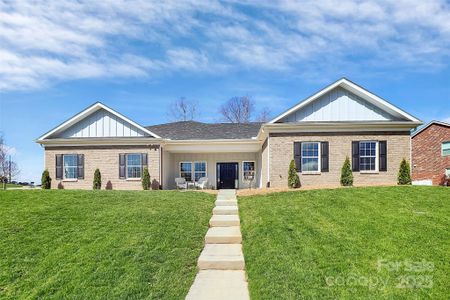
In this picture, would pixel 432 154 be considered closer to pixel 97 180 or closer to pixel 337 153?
pixel 337 153

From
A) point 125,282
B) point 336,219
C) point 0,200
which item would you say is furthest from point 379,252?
point 0,200

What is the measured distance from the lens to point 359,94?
18.2 metres

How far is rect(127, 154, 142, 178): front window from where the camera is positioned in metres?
20.3

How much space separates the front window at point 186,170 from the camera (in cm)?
2294

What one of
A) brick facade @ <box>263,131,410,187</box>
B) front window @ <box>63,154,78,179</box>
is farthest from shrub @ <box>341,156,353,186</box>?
front window @ <box>63,154,78,179</box>

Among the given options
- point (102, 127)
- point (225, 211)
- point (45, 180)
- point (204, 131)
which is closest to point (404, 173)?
point (225, 211)

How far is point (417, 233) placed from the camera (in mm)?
7570

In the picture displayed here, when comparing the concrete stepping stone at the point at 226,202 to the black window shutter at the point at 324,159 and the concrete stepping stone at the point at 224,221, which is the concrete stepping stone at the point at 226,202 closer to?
the concrete stepping stone at the point at 224,221

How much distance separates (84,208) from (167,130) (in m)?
14.5

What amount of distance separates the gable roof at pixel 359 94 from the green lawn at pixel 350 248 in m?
7.37

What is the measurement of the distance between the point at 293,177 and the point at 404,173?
5077mm

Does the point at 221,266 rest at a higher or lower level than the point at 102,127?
lower

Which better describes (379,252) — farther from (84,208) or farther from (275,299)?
(84,208)

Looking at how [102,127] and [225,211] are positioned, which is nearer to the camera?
[225,211]
